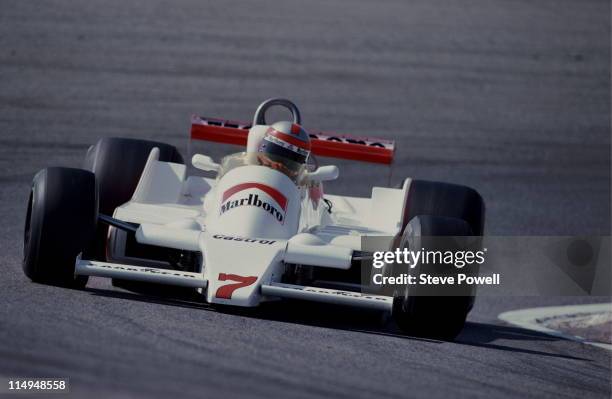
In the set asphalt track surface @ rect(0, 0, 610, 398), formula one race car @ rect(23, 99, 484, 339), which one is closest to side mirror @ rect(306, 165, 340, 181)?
formula one race car @ rect(23, 99, 484, 339)

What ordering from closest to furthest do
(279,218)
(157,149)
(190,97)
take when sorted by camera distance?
(279,218)
(157,149)
(190,97)

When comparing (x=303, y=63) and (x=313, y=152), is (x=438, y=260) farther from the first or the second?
(x=303, y=63)

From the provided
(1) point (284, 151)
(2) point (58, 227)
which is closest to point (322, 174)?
(1) point (284, 151)

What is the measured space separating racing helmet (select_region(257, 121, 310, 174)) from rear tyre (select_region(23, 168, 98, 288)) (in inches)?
70.2

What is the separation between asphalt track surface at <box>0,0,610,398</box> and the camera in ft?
20.0

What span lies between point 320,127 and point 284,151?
8520 mm

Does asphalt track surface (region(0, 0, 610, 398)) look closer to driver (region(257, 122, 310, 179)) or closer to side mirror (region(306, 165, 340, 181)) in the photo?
side mirror (region(306, 165, 340, 181))

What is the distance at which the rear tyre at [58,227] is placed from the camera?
8.01 m

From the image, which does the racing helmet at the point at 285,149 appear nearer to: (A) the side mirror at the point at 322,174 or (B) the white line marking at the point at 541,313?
(A) the side mirror at the point at 322,174

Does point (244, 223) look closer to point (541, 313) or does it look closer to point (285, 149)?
point (285, 149)

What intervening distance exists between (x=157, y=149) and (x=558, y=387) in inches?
187

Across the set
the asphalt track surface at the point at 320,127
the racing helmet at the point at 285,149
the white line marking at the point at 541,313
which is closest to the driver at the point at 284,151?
the racing helmet at the point at 285,149

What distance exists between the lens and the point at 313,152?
1058 centimetres

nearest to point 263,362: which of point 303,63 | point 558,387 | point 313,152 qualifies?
point 558,387
